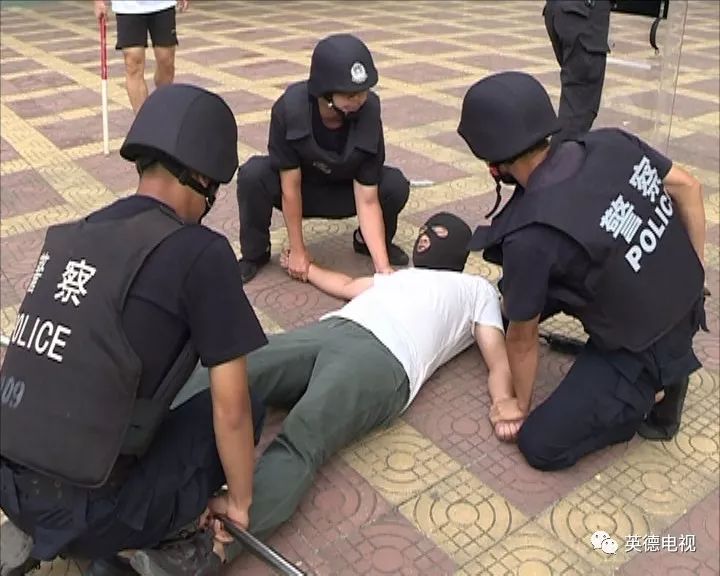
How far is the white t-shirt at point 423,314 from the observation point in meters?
2.56

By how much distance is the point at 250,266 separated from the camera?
139 inches

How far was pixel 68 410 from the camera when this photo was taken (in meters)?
1.58

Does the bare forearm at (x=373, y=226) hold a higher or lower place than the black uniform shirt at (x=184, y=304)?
lower

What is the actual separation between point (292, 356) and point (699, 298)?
121 cm

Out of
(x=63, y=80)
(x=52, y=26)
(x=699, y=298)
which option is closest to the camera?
(x=699, y=298)

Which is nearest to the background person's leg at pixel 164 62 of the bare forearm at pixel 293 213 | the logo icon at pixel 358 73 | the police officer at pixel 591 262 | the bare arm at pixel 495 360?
the bare forearm at pixel 293 213

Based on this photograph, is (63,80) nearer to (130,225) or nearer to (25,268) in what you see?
(25,268)

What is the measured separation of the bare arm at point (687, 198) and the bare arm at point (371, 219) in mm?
1218

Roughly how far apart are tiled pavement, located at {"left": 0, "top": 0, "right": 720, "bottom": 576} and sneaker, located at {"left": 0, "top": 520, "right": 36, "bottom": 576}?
0.76 feet

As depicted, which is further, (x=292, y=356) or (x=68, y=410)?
(x=292, y=356)

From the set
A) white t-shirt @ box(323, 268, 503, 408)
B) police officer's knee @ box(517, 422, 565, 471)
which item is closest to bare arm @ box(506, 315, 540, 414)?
police officer's knee @ box(517, 422, 565, 471)

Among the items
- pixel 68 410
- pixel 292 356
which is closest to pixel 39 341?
pixel 68 410

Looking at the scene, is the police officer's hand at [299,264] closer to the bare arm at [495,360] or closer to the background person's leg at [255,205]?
the background person's leg at [255,205]

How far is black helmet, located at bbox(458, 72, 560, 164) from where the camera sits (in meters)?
2.16
